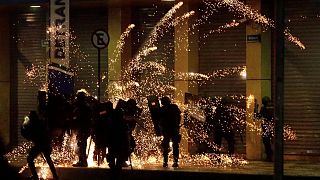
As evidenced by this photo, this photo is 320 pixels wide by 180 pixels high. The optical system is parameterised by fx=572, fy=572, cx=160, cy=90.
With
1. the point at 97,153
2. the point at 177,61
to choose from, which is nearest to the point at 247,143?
the point at 177,61

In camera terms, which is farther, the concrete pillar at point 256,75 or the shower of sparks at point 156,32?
the shower of sparks at point 156,32

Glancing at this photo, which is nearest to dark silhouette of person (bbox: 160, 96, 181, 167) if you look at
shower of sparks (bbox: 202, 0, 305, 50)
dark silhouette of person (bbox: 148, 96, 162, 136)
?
dark silhouette of person (bbox: 148, 96, 162, 136)

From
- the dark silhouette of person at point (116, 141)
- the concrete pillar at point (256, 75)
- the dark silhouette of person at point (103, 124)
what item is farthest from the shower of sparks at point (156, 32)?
the dark silhouette of person at point (116, 141)

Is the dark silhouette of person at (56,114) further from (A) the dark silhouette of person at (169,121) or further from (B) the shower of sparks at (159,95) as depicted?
(A) the dark silhouette of person at (169,121)

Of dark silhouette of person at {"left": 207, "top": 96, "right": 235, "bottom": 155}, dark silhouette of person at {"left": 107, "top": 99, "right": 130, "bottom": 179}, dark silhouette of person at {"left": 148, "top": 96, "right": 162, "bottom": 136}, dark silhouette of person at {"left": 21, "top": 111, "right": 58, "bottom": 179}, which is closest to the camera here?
dark silhouette of person at {"left": 107, "top": 99, "right": 130, "bottom": 179}

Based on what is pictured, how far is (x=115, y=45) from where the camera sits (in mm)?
16844

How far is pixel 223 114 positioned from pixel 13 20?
7972 mm

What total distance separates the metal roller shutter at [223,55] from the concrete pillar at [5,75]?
644 centimetres

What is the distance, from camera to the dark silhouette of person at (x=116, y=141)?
1125 centimetres

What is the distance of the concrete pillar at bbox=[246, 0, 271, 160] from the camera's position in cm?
1526

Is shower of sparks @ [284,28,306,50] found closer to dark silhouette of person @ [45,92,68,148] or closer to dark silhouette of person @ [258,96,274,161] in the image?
dark silhouette of person @ [258,96,274,161]

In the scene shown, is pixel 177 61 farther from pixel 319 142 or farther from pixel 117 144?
pixel 117 144

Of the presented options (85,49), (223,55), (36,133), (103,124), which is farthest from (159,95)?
(36,133)

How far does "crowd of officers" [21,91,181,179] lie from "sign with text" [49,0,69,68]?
2001 mm
